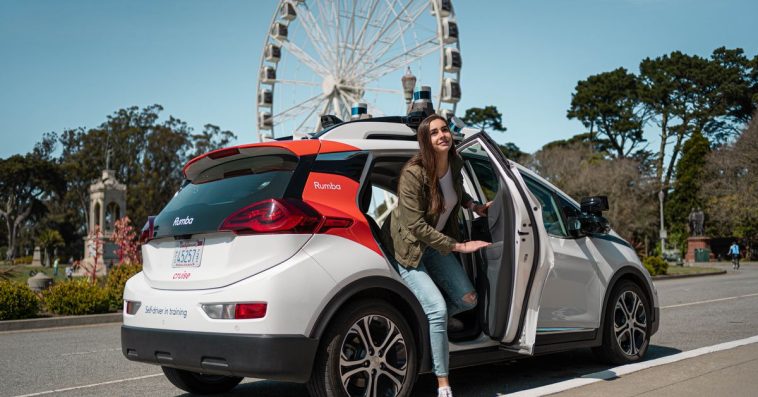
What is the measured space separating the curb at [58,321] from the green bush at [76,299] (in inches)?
17.8

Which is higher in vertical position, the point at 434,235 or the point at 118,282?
the point at 434,235

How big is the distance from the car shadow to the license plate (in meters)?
1.44

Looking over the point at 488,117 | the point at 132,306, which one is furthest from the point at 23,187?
the point at 132,306

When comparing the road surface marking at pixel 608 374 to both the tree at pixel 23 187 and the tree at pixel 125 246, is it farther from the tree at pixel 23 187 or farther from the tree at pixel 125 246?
the tree at pixel 23 187

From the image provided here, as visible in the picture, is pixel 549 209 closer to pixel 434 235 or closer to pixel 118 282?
pixel 434 235

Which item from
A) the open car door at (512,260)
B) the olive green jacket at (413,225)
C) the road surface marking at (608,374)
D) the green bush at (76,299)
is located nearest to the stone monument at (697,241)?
the green bush at (76,299)

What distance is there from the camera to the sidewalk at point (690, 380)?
4.81 m

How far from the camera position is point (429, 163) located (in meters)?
4.56

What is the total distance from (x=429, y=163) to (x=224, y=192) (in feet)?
4.14

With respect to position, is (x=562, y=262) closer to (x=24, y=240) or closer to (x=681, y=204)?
(x=681, y=204)

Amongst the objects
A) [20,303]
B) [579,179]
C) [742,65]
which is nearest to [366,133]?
[20,303]

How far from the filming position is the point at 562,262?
18.6 feet

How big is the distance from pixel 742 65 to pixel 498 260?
77.9 metres

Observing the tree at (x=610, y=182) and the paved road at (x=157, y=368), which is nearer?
the paved road at (x=157, y=368)
